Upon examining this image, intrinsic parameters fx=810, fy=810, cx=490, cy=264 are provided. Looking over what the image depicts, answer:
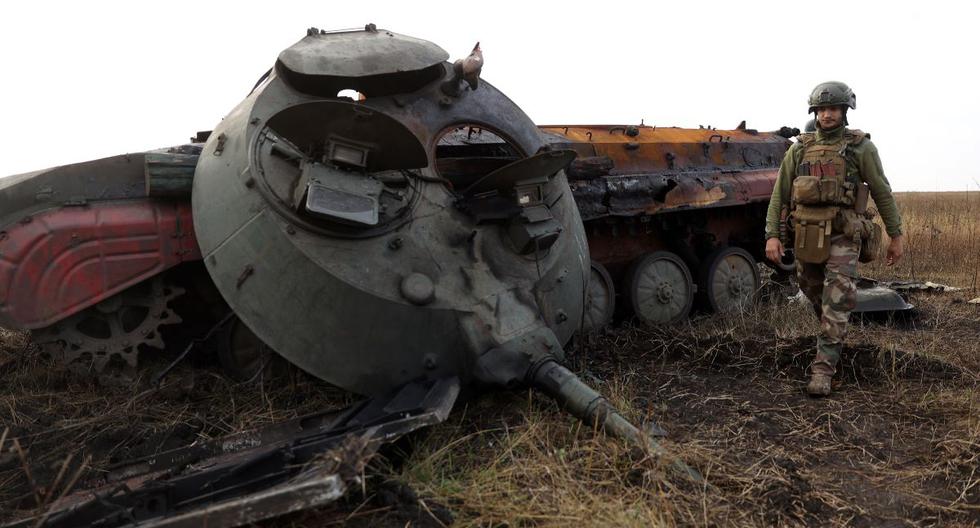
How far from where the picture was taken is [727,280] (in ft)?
26.8

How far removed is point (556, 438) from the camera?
4.05m

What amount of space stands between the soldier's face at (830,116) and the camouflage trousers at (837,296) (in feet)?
2.43

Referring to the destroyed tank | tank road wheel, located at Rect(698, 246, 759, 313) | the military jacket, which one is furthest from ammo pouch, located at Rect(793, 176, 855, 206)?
tank road wheel, located at Rect(698, 246, 759, 313)

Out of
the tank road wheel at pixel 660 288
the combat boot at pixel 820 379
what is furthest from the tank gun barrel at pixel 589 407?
the tank road wheel at pixel 660 288

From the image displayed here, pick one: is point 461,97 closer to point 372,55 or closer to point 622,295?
point 372,55

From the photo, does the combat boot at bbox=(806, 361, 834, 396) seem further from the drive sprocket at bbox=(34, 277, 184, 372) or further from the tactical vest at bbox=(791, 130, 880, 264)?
the drive sprocket at bbox=(34, 277, 184, 372)

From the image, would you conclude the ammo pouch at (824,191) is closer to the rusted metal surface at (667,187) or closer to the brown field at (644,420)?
the brown field at (644,420)

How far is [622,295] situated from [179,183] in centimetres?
406

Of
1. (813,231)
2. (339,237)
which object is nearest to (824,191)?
(813,231)

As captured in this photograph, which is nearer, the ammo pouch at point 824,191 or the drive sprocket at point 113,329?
the drive sprocket at point 113,329

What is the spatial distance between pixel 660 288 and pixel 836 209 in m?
2.42

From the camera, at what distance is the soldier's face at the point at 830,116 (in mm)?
5363

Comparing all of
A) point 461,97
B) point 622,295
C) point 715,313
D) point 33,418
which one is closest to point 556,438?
point 461,97

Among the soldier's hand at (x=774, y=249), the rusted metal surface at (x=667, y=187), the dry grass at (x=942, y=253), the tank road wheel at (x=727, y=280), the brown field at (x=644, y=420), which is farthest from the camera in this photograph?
the dry grass at (x=942, y=253)
